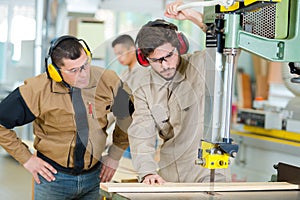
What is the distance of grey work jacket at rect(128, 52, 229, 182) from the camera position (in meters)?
2.15

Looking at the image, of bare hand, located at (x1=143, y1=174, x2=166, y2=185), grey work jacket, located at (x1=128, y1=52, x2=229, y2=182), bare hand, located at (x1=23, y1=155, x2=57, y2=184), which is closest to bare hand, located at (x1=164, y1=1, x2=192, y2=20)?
grey work jacket, located at (x1=128, y1=52, x2=229, y2=182)

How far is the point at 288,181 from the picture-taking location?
2.17m

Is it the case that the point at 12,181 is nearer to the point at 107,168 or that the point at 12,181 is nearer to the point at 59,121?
the point at 107,168

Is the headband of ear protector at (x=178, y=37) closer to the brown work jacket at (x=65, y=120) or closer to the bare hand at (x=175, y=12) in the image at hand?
the bare hand at (x=175, y=12)

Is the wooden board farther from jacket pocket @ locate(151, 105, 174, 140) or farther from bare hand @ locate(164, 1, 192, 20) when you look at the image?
bare hand @ locate(164, 1, 192, 20)

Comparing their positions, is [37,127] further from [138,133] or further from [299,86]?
[299,86]

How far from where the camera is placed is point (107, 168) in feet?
8.48

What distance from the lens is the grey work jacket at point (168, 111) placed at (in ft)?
7.05

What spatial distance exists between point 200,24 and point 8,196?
3.26 metres

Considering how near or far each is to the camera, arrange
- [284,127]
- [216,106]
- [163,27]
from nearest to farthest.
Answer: [216,106] < [163,27] < [284,127]

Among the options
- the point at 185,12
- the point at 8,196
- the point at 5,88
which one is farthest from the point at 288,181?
the point at 5,88

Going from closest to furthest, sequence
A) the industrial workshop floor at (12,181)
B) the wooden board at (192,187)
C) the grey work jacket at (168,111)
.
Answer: the wooden board at (192,187) → the grey work jacket at (168,111) → the industrial workshop floor at (12,181)

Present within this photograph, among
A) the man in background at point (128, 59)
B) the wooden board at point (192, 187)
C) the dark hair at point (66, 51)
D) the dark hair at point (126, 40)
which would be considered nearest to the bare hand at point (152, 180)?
the wooden board at point (192, 187)

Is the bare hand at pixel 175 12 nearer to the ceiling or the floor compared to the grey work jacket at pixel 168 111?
nearer to the ceiling
